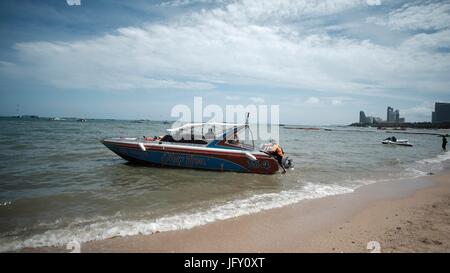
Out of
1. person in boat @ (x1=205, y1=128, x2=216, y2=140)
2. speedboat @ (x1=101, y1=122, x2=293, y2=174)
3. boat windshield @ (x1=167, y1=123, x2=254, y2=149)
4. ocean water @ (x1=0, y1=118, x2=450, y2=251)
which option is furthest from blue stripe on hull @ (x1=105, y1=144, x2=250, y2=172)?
person in boat @ (x1=205, y1=128, x2=216, y2=140)

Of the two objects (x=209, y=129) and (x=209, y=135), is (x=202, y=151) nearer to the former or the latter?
(x=209, y=135)

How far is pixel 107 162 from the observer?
1338 cm

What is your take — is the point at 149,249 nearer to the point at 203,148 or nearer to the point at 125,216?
the point at 125,216

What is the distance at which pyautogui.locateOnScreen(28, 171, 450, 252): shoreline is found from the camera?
14.9ft

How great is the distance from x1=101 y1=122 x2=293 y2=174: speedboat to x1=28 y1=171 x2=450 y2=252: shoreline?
4.25 meters

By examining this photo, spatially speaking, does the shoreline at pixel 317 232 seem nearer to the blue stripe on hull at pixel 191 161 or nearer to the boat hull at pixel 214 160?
the boat hull at pixel 214 160

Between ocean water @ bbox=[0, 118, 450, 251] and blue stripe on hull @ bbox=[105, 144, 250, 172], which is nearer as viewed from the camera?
ocean water @ bbox=[0, 118, 450, 251]

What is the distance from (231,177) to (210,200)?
342 centimetres

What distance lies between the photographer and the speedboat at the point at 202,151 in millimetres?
11664

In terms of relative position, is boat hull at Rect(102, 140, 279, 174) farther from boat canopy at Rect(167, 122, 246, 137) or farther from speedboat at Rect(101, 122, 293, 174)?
boat canopy at Rect(167, 122, 246, 137)

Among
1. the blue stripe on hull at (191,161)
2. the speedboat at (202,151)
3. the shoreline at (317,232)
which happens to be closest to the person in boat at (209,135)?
the speedboat at (202,151)

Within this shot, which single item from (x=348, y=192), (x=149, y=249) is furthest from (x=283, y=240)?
(x=348, y=192)

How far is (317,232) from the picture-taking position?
522 cm

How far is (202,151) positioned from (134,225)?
20.9ft
